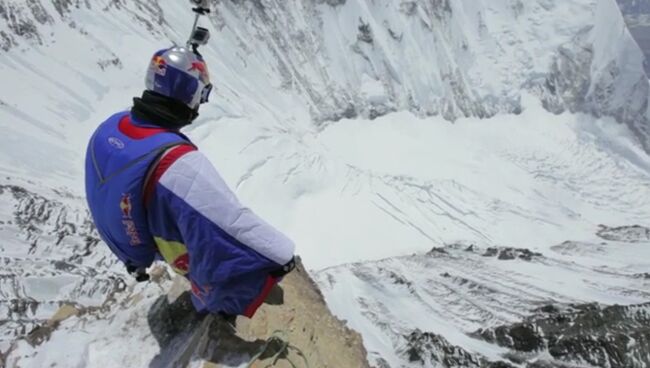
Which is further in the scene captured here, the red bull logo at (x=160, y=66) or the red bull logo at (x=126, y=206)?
the red bull logo at (x=160, y=66)

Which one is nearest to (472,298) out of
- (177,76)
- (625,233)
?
(625,233)

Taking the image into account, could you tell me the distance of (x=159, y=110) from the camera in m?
4.18

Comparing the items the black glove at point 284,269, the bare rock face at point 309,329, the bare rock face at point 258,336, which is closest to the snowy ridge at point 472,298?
the bare rock face at point 309,329

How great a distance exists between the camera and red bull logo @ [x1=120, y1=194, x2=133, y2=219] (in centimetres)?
401

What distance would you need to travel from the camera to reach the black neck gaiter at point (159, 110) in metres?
4.18

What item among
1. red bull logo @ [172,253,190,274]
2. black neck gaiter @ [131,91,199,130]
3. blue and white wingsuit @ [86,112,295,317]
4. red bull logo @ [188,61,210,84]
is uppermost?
red bull logo @ [188,61,210,84]

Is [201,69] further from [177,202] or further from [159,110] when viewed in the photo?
[177,202]

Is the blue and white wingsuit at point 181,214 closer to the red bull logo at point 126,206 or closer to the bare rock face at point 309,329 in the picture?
the red bull logo at point 126,206

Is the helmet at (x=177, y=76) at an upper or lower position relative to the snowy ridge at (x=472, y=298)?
upper

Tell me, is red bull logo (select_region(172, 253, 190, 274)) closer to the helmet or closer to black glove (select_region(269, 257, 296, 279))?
black glove (select_region(269, 257, 296, 279))

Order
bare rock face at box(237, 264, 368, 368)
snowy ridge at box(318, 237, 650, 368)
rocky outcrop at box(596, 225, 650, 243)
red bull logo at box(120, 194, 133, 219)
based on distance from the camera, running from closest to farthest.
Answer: red bull logo at box(120, 194, 133, 219) → bare rock face at box(237, 264, 368, 368) → snowy ridge at box(318, 237, 650, 368) → rocky outcrop at box(596, 225, 650, 243)

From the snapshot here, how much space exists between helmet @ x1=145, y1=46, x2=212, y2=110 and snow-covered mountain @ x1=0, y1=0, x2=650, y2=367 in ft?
7.79

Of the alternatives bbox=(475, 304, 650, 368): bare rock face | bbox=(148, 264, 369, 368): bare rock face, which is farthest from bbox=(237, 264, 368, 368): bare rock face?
bbox=(475, 304, 650, 368): bare rock face

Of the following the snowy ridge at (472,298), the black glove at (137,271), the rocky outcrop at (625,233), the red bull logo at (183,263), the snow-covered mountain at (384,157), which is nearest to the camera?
the red bull logo at (183,263)
